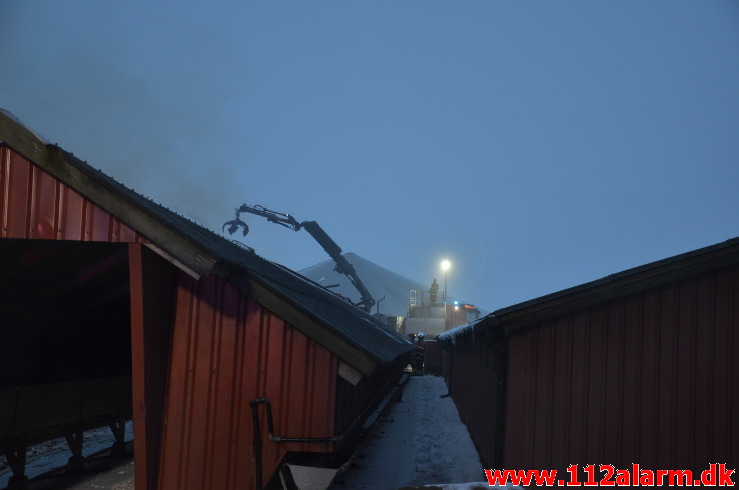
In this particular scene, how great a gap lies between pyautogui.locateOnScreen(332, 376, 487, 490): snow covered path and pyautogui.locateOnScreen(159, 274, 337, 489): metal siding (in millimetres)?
3185

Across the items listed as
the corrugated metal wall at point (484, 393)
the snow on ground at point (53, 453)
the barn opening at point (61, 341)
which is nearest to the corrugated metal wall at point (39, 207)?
the barn opening at point (61, 341)

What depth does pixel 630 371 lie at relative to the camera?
28.9ft

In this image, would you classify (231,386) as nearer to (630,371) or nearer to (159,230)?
(159,230)

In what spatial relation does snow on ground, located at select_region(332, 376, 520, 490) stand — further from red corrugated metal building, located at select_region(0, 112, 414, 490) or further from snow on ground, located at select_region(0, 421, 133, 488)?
snow on ground, located at select_region(0, 421, 133, 488)

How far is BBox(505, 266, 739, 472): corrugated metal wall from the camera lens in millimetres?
8609

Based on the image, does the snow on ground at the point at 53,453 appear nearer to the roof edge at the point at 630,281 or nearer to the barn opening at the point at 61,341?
the barn opening at the point at 61,341

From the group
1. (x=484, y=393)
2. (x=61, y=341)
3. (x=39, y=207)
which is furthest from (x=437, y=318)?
(x=39, y=207)

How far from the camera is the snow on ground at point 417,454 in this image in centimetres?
1034

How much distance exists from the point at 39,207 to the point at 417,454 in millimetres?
9277

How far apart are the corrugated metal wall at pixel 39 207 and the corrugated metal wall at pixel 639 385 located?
685cm

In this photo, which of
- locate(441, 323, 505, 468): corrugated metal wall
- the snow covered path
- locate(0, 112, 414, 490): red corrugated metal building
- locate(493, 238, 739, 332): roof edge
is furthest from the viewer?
the snow covered path

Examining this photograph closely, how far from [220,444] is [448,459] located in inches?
252

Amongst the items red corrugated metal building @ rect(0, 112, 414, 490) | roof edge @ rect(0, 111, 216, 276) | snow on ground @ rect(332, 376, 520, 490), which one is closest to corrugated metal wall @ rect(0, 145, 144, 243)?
red corrugated metal building @ rect(0, 112, 414, 490)

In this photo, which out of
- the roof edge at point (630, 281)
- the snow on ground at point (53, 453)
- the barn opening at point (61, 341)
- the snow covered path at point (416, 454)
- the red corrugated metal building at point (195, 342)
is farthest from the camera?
the snow on ground at point (53, 453)
